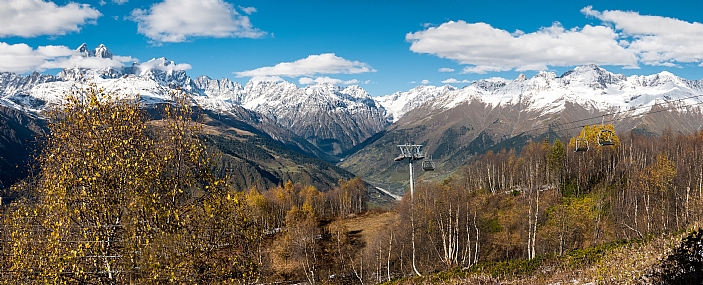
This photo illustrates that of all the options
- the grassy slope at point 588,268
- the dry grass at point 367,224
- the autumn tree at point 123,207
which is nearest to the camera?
the autumn tree at point 123,207

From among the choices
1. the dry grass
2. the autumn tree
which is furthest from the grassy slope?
the dry grass

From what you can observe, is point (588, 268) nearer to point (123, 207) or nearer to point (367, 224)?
point (123, 207)

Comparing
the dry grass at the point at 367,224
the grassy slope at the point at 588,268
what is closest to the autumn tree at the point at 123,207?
the grassy slope at the point at 588,268

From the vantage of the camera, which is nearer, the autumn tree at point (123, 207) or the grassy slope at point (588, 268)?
the autumn tree at point (123, 207)

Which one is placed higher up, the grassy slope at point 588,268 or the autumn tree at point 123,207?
the autumn tree at point 123,207

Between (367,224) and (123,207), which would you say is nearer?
(123,207)

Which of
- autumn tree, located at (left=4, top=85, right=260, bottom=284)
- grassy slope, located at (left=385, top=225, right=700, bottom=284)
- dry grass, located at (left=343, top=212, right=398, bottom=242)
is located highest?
autumn tree, located at (left=4, top=85, right=260, bottom=284)

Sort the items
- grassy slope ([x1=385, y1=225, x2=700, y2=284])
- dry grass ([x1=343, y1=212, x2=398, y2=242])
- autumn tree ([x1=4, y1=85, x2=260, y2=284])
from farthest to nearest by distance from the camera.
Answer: dry grass ([x1=343, y1=212, x2=398, y2=242]) → grassy slope ([x1=385, y1=225, x2=700, y2=284]) → autumn tree ([x1=4, y1=85, x2=260, y2=284])

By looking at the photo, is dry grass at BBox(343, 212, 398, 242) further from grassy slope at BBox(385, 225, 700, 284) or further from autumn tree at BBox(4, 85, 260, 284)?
autumn tree at BBox(4, 85, 260, 284)

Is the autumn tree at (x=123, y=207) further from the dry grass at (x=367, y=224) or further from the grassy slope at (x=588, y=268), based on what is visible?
the dry grass at (x=367, y=224)

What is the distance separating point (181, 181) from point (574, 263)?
2028 centimetres

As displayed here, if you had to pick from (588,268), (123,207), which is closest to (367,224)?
(588,268)

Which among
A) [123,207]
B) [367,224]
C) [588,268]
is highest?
[123,207]

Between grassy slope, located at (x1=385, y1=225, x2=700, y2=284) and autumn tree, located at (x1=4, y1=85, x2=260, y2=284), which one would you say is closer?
autumn tree, located at (x1=4, y1=85, x2=260, y2=284)
